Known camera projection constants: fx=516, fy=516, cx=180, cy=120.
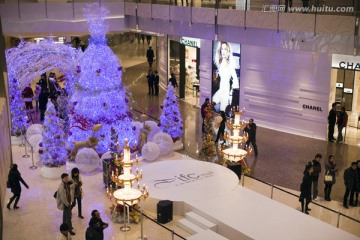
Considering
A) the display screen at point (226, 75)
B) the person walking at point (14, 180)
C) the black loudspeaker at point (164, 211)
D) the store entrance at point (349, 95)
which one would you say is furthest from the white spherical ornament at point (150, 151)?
the store entrance at point (349, 95)

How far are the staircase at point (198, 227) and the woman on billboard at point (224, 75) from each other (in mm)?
9730

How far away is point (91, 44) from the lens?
603 inches

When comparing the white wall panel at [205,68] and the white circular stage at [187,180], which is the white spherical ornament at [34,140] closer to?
the white circular stage at [187,180]

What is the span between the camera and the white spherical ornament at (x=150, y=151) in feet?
50.1

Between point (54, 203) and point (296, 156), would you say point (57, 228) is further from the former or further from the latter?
point (296, 156)

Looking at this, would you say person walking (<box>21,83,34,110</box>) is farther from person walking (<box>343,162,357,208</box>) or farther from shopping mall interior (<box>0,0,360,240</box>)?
person walking (<box>343,162,357,208</box>)

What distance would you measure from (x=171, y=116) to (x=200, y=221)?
5661 mm

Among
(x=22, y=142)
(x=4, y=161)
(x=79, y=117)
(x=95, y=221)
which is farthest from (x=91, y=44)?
(x=95, y=221)

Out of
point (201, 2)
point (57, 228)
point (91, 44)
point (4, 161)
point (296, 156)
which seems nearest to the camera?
point (4, 161)

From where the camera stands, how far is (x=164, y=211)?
38.2 feet

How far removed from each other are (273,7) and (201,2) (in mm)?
3630

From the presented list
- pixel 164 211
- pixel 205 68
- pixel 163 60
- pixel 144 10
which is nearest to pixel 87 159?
pixel 164 211

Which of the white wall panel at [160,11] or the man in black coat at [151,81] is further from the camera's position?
the man in black coat at [151,81]

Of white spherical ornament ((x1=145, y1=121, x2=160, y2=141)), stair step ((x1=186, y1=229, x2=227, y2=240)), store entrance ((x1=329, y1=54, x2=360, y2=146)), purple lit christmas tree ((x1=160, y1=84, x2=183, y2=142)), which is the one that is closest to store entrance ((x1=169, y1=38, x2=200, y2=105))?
store entrance ((x1=329, y1=54, x2=360, y2=146))
